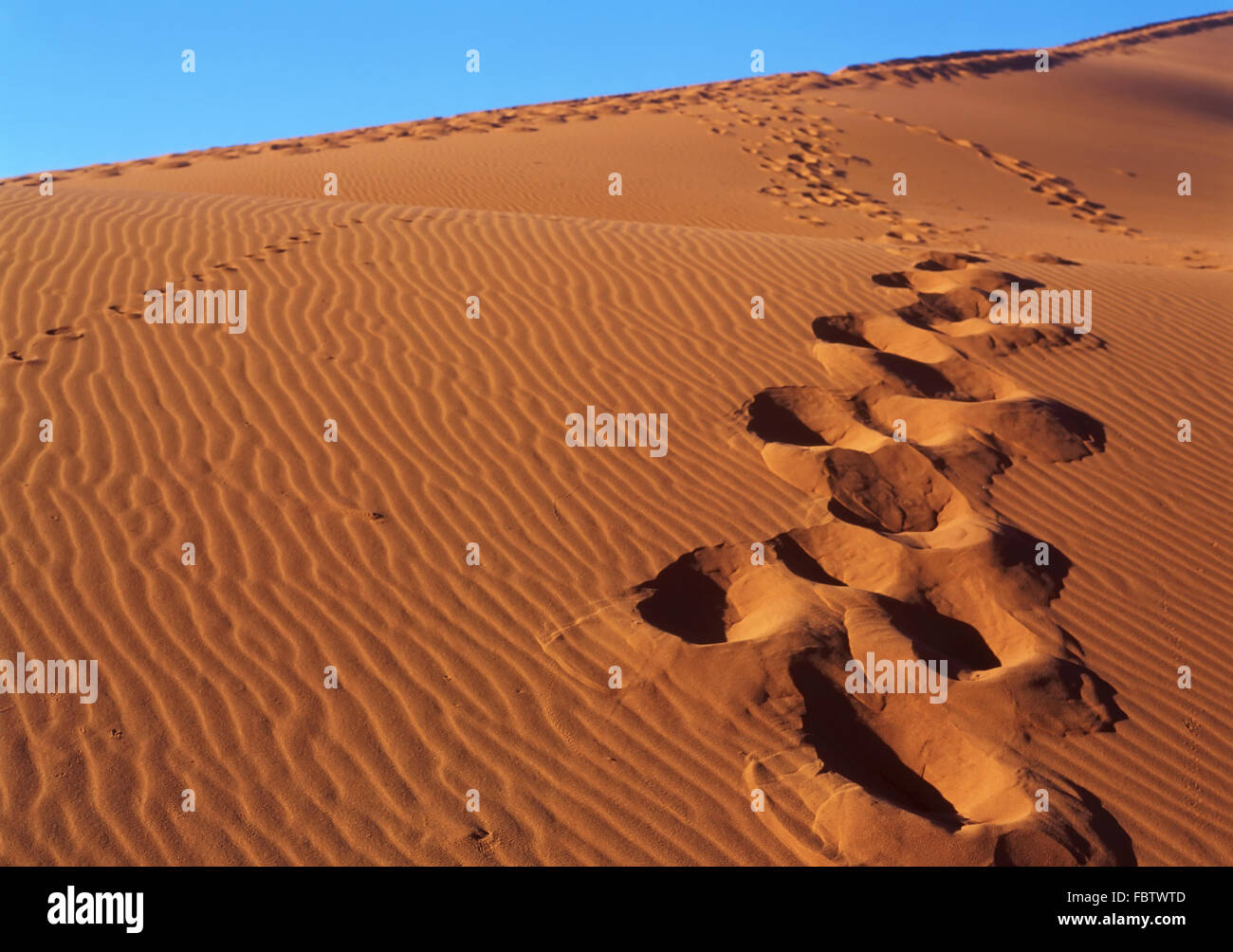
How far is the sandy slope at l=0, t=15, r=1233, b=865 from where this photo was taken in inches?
153

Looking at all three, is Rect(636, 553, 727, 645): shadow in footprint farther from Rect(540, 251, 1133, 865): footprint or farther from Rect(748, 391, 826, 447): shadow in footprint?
Rect(748, 391, 826, 447): shadow in footprint

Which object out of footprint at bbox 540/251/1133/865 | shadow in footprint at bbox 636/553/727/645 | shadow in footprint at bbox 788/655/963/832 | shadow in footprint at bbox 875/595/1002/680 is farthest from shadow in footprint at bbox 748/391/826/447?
shadow in footprint at bbox 788/655/963/832

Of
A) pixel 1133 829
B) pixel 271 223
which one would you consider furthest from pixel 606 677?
pixel 271 223

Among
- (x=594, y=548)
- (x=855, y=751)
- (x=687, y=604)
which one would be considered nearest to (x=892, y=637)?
(x=855, y=751)

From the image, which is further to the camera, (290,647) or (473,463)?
(473,463)

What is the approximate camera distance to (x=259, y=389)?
6355 mm

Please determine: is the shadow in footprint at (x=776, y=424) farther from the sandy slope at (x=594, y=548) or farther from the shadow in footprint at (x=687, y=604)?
the shadow in footprint at (x=687, y=604)

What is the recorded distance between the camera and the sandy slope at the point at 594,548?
3.89 m

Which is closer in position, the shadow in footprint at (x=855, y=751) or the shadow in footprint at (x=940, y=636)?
the shadow in footprint at (x=855, y=751)

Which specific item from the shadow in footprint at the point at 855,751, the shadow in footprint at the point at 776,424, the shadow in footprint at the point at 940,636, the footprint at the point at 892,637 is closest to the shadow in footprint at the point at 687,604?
the footprint at the point at 892,637

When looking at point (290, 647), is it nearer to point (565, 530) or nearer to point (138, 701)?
point (138, 701)

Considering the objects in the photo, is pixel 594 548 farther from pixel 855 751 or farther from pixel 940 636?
pixel 940 636
